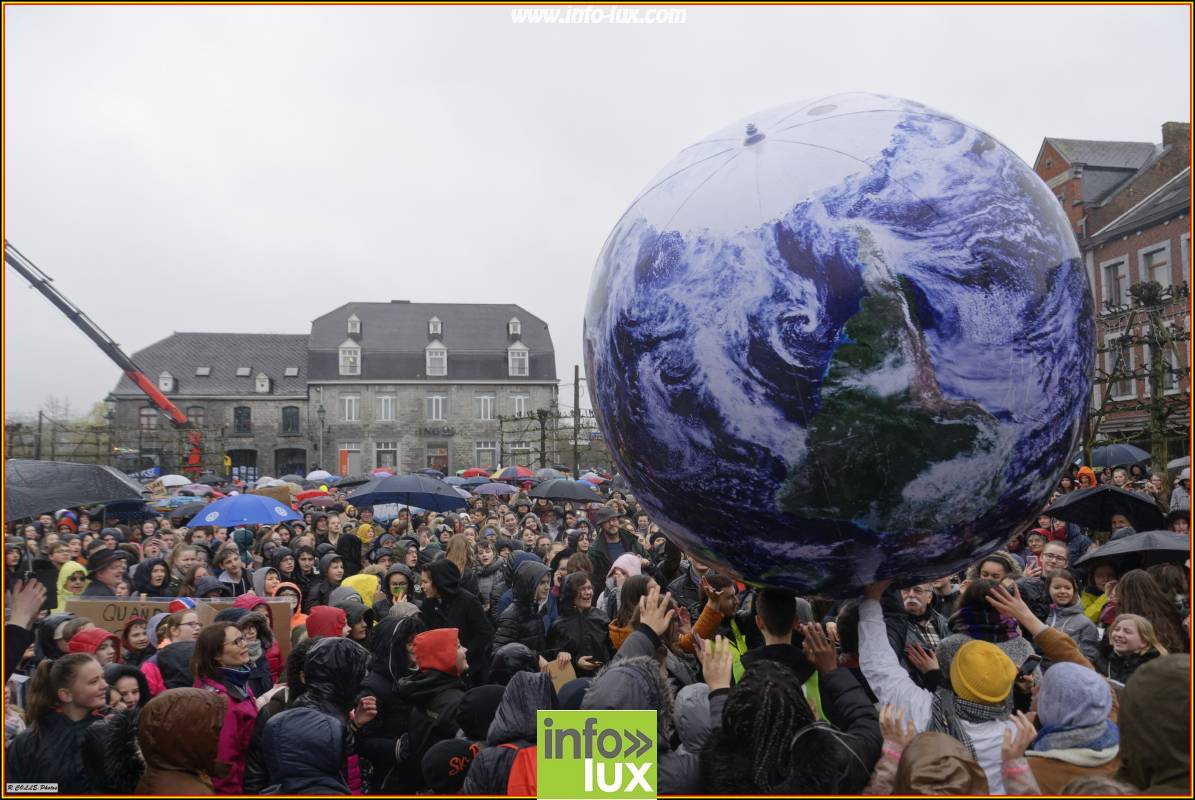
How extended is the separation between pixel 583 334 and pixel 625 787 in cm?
173

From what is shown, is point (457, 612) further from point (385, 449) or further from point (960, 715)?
point (385, 449)

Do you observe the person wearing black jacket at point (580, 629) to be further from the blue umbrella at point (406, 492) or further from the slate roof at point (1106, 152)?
the slate roof at point (1106, 152)

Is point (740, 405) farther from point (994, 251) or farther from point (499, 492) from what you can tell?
point (499, 492)

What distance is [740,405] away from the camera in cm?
306

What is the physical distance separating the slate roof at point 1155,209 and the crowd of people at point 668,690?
27.7m

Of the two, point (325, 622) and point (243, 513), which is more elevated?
point (243, 513)

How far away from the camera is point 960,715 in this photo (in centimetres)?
333

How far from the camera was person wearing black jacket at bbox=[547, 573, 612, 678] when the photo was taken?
5.46 m

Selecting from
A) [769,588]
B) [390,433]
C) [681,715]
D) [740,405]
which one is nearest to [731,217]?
[740,405]

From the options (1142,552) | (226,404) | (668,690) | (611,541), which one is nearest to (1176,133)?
(1142,552)

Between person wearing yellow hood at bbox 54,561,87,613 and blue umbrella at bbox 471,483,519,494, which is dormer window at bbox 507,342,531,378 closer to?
blue umbrella at bbox 471,483,519,494

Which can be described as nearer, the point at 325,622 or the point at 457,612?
the point at 325,622

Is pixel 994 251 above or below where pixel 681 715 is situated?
above

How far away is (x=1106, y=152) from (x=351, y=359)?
39.4 metres
